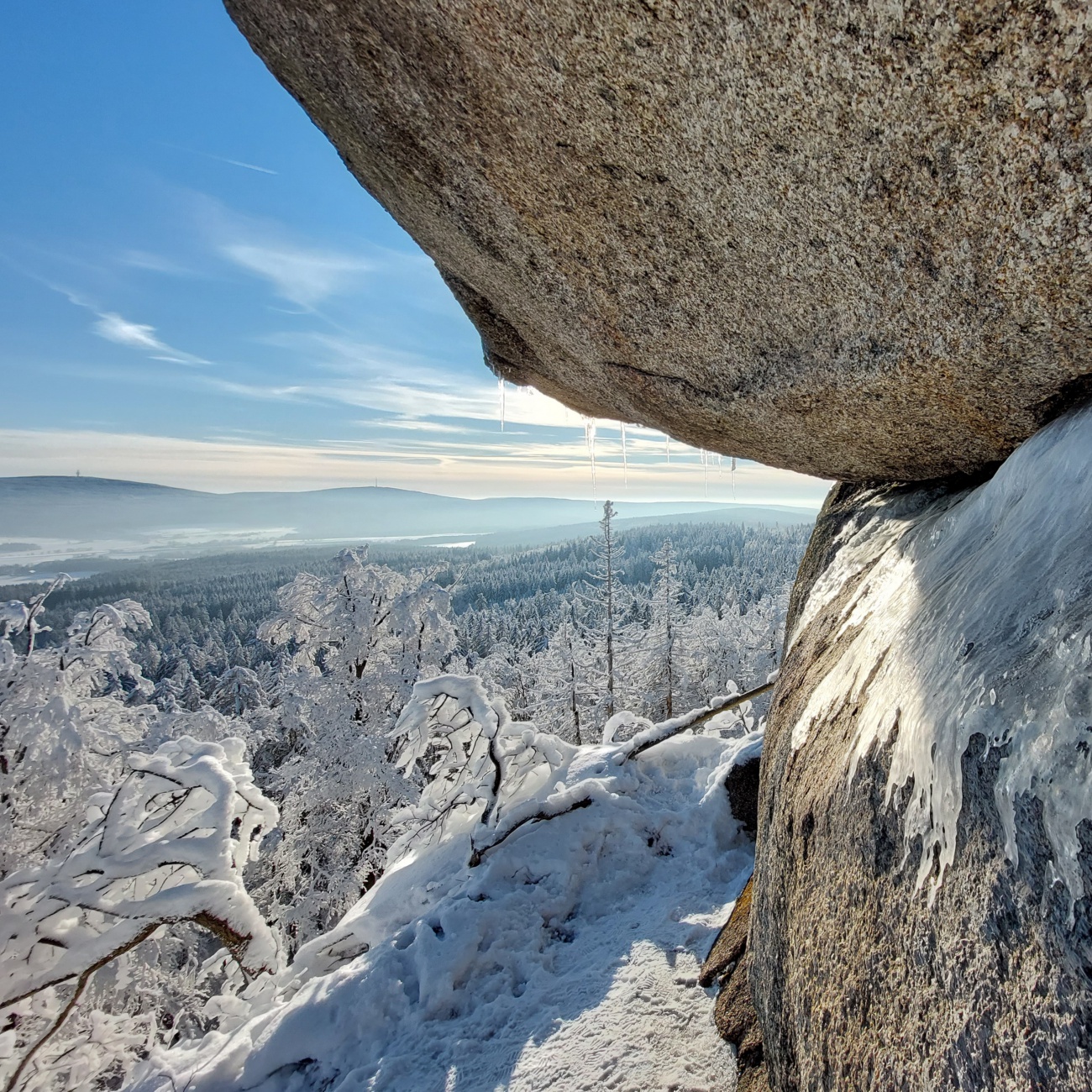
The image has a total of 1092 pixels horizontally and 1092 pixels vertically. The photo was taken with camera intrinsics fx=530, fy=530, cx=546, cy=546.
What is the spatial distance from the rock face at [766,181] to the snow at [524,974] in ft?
13.0

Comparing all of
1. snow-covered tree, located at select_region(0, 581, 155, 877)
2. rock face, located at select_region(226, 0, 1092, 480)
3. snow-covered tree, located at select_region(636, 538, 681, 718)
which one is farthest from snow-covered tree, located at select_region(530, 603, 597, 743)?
rock face, located at select_region(226, 0, 1092, 480)

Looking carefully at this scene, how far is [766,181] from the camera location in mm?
2205

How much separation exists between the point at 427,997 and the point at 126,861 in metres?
3.91

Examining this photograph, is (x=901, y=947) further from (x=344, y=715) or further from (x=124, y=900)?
(x=344, y=715)

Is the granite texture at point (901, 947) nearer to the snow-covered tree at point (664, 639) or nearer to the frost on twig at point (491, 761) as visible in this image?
the frost on twig at point (491, 761)

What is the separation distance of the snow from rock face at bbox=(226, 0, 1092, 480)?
3964 mm

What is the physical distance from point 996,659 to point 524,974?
13.9 ft

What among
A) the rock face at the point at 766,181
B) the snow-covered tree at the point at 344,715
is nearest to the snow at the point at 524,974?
the rock face at the point at 766,181

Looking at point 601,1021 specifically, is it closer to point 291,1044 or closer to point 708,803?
point 291,1044

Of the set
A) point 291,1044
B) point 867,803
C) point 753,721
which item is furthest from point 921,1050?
point 753,721

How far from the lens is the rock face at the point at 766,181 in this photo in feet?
5.58

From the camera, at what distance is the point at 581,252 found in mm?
3000

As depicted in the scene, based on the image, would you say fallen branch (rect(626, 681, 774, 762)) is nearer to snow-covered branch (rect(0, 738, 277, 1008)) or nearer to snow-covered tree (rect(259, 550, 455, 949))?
snow-covered branch (rect(0, 738, 277, 1008))

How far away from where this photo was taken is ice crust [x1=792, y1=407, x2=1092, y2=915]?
1.33 m
